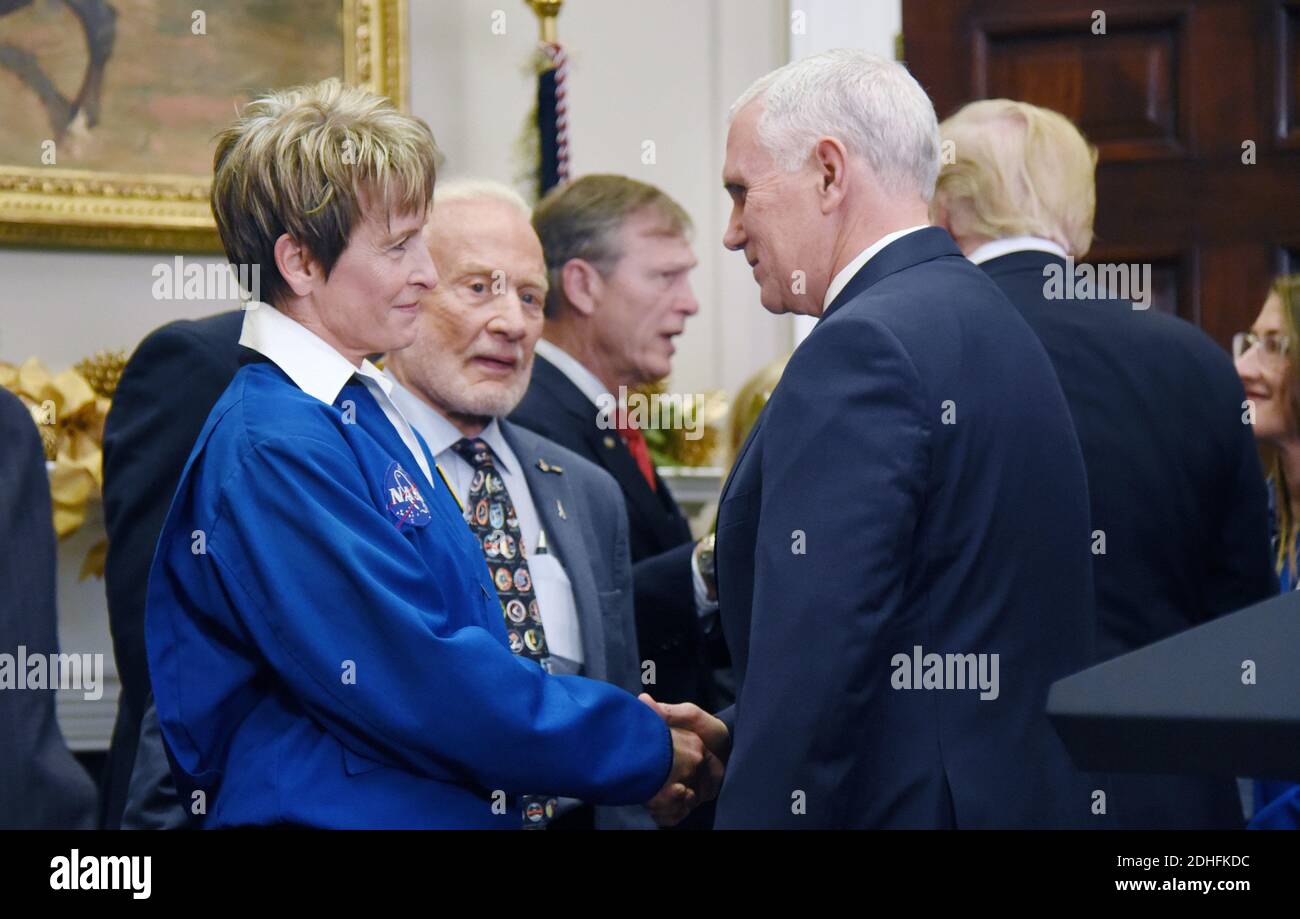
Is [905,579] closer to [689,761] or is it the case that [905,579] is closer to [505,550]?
[689,761]

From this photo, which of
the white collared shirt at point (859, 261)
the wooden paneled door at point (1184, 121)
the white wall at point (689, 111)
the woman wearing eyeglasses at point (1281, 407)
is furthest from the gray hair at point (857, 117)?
the white wall at point (689, 111)

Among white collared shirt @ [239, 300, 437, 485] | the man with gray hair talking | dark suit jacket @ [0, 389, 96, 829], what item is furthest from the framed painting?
Result: the man with gray hair talking

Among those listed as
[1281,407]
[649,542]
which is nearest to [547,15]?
[649,542]

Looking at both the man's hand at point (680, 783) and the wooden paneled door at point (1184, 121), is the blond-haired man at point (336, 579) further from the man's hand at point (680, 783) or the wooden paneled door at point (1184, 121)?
the wooden paneled door at point (1184, 121)

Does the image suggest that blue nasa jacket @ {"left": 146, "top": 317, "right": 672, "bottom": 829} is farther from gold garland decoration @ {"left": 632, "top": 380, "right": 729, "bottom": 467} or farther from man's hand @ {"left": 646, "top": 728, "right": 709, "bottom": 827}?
gold garland decoration @ {"left": 632, "top": 380, "right": 729, "bottom": 467}

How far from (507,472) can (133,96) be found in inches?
93.1

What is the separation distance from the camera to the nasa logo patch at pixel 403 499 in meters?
1.80

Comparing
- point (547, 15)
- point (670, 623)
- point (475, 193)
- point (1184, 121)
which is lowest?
point (670, 623)

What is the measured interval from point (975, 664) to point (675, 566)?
122 cm

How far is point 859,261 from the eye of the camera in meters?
2.02

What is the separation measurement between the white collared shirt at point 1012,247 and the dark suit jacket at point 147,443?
3.99 ft

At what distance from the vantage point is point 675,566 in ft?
9.87
